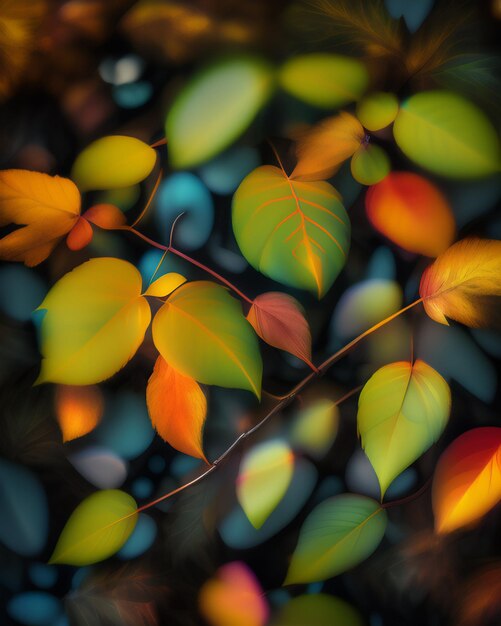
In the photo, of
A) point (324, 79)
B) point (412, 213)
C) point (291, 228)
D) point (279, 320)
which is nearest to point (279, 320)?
point (279, 320)

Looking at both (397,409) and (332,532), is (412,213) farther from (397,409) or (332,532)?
(332,532)

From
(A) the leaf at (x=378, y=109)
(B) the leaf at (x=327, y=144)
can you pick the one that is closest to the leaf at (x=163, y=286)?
(B) the leaf at (x=327, y=144)

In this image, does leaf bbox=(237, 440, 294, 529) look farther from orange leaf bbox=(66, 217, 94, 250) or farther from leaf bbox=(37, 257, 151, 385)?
orange leaf bbox=(66, 217, 94, 250)

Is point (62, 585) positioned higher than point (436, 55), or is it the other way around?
point (436, 55)

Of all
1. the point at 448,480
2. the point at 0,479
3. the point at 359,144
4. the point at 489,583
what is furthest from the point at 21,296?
the point at 489,583

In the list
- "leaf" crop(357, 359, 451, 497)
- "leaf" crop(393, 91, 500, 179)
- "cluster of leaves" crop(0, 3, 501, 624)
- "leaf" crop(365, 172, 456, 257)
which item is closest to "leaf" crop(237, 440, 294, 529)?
"cluster of leaves" crop(0, 3, 501, 624)

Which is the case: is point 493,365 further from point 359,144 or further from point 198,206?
point 198,206
